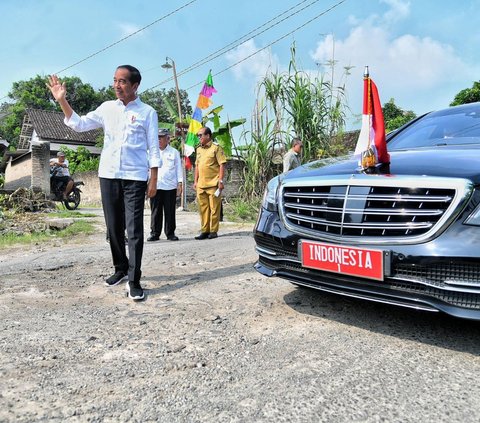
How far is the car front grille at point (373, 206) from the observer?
6.93 ft

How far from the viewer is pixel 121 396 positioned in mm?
1788

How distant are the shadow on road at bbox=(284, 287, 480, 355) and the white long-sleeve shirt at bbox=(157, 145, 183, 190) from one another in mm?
3677

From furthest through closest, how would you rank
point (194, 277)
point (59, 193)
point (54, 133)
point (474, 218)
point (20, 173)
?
point (54, 133), point (20, 173), point (59, 193), point (194, 277), point (474, 218)

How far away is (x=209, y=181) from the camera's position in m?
6.45

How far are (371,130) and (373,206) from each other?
0.66 metres

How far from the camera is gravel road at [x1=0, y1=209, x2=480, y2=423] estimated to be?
66.8 inches

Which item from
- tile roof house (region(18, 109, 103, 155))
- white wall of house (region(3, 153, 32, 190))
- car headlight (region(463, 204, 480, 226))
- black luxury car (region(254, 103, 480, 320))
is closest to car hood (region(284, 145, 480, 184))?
black luxury car (region(254, 103, 480, 320))

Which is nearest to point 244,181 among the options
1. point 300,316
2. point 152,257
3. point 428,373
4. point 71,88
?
point 152,257

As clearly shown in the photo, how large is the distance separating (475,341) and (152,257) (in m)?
3.33

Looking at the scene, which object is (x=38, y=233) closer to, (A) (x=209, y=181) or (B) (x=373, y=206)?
(A) (x=209, y=181)

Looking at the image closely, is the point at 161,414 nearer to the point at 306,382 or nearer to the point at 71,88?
the point at 306,382

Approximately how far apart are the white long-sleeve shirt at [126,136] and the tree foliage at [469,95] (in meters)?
17.2

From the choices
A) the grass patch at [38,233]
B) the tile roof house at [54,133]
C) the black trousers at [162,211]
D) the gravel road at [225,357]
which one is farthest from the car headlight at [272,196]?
the tile roof house at [54,133]

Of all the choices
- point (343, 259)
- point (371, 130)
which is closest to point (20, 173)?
point (371, 130)
